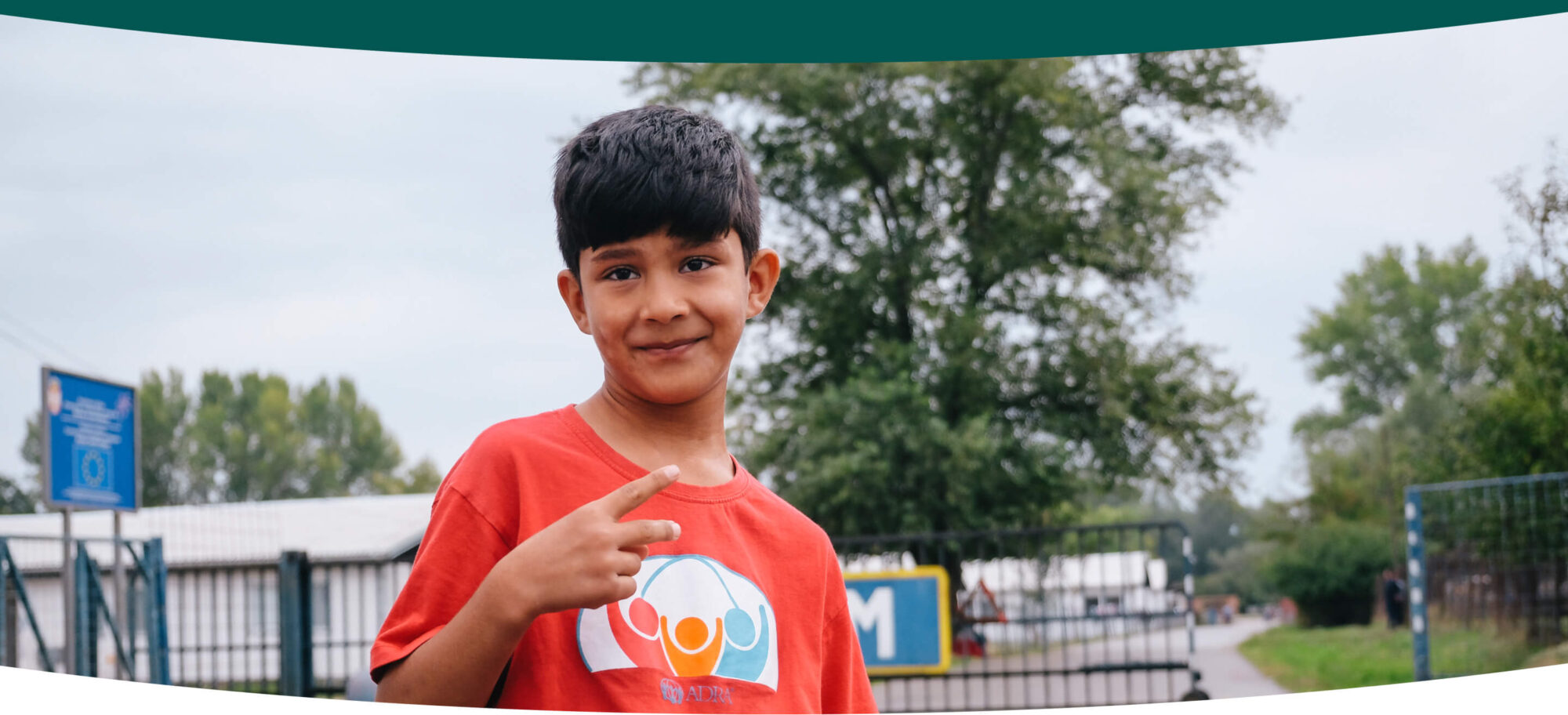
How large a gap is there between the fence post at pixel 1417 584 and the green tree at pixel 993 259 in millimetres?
7617

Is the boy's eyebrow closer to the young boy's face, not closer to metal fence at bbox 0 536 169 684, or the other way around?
the young boy's face

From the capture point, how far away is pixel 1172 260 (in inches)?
669

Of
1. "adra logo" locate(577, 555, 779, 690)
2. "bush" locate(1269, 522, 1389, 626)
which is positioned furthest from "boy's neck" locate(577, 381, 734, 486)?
"bush" locate(1269, 522, 1389, 626)

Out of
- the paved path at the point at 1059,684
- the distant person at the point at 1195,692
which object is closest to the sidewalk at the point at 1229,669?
the paved path at the point at 1059,684

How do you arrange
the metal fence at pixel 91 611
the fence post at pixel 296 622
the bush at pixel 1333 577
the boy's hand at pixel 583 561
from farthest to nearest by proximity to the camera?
1. the bush at pixel 1333 577
2. the fence post at pixel 296 622
3. the metal fence at pixel 91 611
4. the boy's hand at pixel 583 561

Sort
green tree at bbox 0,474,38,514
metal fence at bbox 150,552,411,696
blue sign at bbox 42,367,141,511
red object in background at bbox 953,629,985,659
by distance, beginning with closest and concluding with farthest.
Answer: blue sign at bbox 42,367,141,511
metal fence at bbox 150,552,411,696
red object in background at bbox 953,629,985,659
green tree at bbox 0,474,38,514

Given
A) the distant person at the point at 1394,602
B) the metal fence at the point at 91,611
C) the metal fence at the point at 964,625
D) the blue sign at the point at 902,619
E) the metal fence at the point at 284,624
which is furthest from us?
the distant person at the point at 1394,602

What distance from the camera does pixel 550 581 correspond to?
1.09m

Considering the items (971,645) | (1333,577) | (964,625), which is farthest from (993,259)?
(1333,577)

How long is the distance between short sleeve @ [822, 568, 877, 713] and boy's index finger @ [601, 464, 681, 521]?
336mm

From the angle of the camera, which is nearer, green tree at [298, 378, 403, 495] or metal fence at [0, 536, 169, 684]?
metal fence at [0, 536, 169, 684]

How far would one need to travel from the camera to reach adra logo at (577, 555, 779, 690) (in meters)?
1.18

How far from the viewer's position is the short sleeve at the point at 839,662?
1379mm

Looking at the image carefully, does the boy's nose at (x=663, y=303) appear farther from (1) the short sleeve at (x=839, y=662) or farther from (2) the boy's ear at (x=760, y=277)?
(1) the short sleeve at (x=839, y=662)
